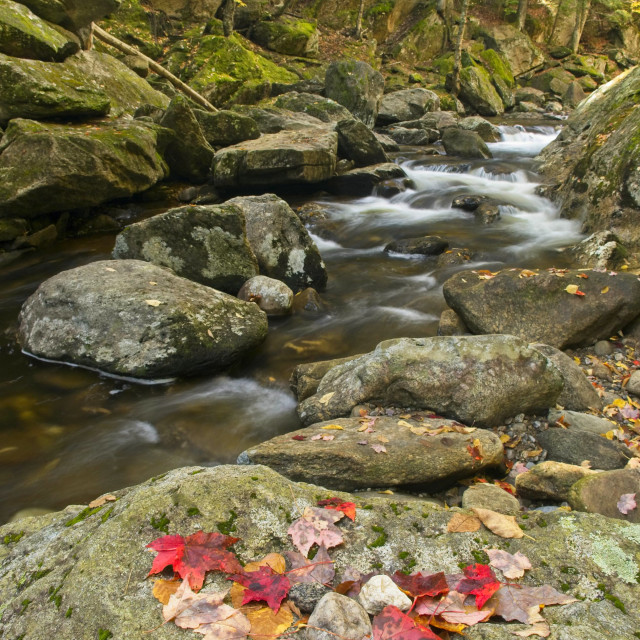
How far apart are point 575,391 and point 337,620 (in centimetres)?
376

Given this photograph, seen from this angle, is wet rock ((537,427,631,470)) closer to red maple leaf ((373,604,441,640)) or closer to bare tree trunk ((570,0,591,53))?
red maple leaf ((373,604,441,640))

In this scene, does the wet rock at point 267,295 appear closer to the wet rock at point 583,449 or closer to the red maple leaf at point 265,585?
the wet rock at point 583,449

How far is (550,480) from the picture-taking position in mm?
3191

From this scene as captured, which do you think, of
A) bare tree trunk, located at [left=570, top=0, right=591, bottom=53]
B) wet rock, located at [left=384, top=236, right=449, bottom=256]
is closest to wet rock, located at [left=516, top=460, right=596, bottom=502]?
wet rock, located at [left=384, top=236, right=449, bottom=256]

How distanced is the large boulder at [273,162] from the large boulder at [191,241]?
4.86 m

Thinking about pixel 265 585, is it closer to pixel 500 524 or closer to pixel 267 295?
pixel 500 524

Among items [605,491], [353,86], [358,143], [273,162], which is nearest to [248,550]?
[605,491]

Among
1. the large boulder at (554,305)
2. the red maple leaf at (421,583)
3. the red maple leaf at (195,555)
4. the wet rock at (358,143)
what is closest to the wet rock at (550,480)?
the red maple leaf at (421,583)

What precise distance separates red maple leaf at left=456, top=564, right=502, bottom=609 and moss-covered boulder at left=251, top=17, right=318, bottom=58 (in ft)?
96.1

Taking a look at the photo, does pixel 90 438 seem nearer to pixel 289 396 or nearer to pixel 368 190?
pixel 289 396

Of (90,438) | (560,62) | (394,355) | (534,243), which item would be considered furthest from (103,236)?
(560,62)

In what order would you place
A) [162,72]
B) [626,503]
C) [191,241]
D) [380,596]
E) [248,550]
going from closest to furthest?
[380,596] < [248,550] < [626,503] < [191,241] < [162,72]

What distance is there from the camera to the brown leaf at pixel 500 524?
2.00 m

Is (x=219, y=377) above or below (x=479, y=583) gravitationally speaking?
below
